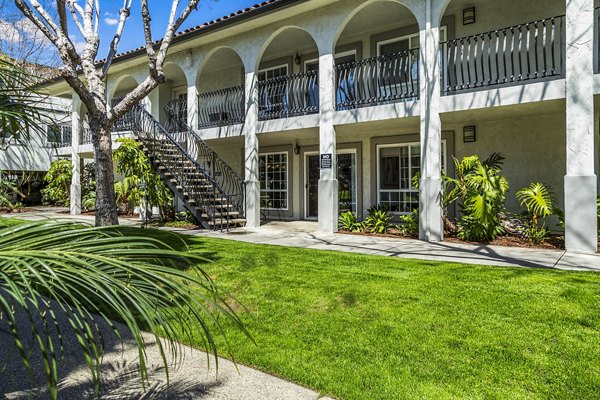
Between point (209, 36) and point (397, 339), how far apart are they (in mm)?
11279

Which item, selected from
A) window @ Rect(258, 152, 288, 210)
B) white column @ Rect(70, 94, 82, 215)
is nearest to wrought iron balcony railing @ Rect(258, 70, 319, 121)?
window @ Rect(258, 152, 288, 210)

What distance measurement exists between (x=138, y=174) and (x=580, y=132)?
10.9 metres

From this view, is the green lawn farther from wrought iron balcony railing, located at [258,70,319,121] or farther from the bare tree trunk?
wrought iron balcony railing, located at [258,70,319,121]

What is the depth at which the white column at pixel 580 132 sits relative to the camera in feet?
23.7

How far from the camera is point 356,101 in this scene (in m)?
10.7

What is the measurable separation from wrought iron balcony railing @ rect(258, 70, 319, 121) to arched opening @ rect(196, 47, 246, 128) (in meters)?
0.95

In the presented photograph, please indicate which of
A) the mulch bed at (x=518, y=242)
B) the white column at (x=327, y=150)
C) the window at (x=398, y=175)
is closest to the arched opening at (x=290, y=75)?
the white column at (x=327, y=150)

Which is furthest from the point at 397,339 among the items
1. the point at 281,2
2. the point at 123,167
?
the point at 123,167

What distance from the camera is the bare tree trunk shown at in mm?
8188

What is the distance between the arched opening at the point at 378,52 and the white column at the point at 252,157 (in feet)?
8.13

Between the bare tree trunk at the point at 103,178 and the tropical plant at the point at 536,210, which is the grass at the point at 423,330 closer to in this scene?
the tropical plant at the point at 536,210

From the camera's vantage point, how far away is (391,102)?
37.8 ft

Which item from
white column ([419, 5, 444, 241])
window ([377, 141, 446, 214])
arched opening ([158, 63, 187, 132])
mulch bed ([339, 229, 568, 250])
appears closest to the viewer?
mulch bed ([339, 229, 568, 250])

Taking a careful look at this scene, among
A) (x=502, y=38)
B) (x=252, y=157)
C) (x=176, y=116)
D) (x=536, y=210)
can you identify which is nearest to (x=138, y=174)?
(x=176, y=116)
